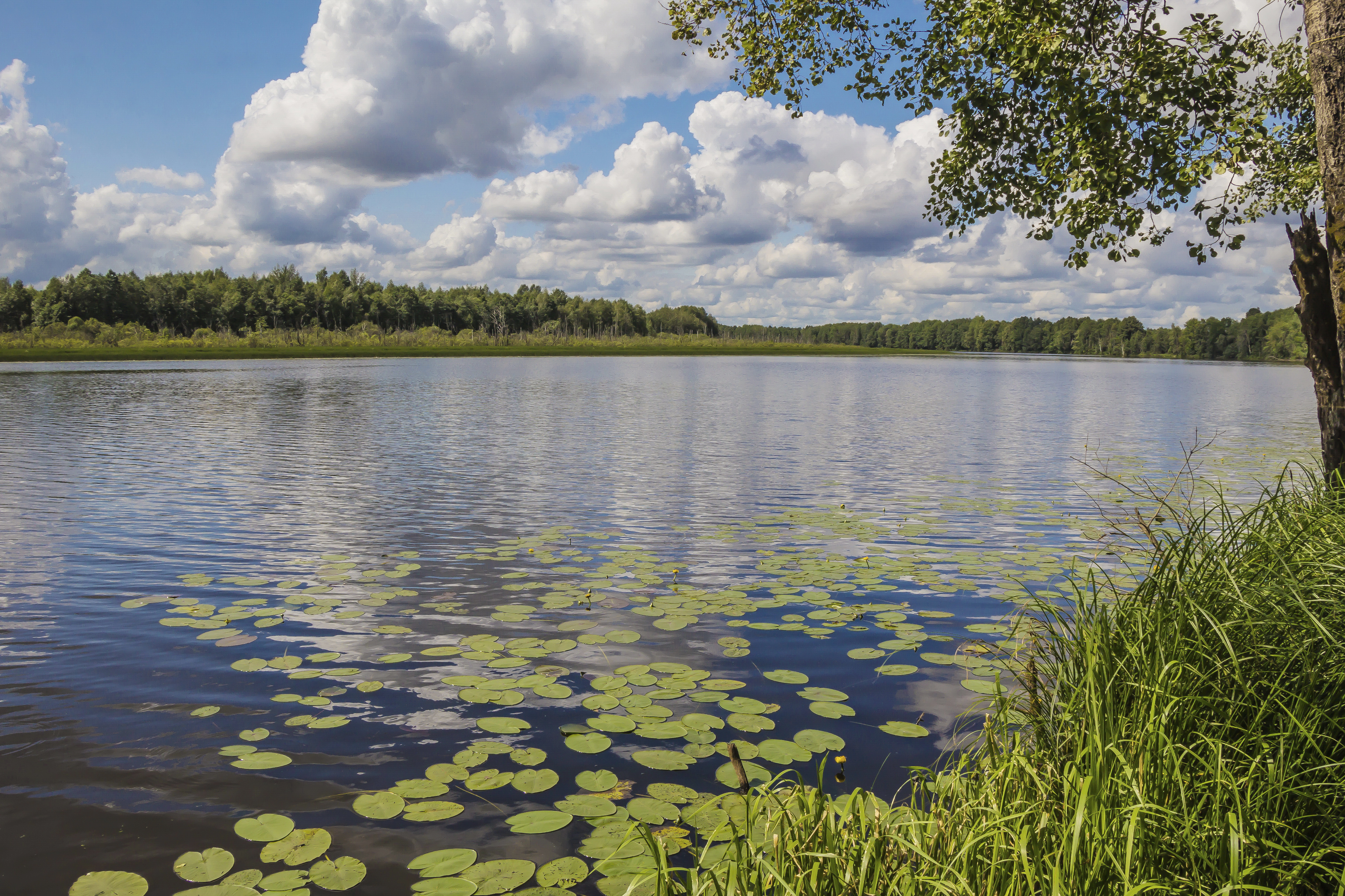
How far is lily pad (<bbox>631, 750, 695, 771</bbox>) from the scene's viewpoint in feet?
16.8

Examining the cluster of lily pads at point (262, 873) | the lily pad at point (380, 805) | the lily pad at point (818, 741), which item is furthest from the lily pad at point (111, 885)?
the lily pad at point (818, 741)

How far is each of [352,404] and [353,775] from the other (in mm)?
32593

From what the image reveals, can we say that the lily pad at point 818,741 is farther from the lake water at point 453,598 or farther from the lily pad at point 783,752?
the lake water at point 453,598

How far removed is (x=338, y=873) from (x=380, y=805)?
2.12 ft

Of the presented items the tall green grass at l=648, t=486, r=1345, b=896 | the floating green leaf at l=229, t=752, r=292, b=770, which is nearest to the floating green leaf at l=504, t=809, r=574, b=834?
the tall green grass at l=648, t=486, r=1345, b=896

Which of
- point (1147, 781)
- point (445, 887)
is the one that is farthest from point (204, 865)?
point (1147, 781)

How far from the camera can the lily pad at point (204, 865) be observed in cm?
391

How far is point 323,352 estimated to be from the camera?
109438mm

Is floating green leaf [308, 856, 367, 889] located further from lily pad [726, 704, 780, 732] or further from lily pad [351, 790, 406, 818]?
lily pad [726, 704, 780, 732]

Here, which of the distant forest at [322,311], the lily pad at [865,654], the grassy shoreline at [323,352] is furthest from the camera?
the distant forest at [322,311]

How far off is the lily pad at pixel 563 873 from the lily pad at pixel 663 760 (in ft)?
3.53

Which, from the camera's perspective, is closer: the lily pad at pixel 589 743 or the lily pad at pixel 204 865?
the lily pad at pixel 204 865

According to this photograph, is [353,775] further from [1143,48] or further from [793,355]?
[793,355]

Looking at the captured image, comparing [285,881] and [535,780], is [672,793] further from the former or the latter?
[285,881]
